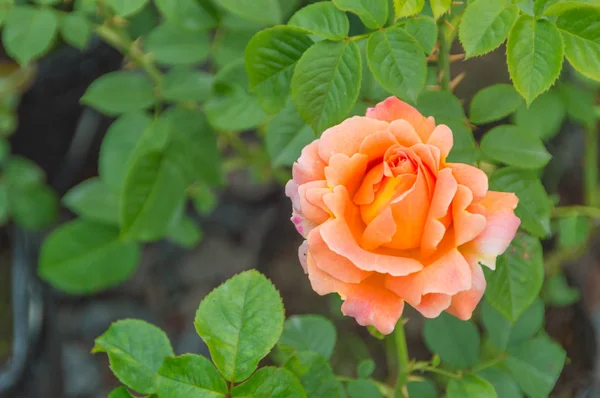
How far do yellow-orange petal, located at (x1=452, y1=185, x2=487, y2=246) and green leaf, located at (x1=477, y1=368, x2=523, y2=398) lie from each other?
30 cm

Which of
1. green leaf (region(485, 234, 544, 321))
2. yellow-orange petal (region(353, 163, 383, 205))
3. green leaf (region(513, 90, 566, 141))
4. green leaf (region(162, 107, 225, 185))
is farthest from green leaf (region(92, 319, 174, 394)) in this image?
green leaf (region(513, 90, 566, 141))

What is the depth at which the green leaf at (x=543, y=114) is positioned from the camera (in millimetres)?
987

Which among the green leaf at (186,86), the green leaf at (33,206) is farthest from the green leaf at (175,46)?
the green leaf at (33,206)

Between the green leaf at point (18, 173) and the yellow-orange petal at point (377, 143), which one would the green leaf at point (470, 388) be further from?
the green leaf at point (18, 173)

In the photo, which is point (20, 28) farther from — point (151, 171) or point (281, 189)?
point (281, 189)

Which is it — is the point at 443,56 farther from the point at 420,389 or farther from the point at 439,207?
the point at 420,389

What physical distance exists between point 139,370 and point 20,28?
597 mm

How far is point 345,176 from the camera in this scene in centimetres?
46

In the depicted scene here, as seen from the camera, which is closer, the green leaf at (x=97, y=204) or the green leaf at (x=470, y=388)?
the green leaf at (x=470, y=388)

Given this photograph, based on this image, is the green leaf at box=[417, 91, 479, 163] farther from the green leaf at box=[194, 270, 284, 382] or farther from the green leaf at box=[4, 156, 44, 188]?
the green leaf at box=[4, 156, 44, 188]

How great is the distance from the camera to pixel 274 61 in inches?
22.7

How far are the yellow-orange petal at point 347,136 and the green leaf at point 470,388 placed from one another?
0.29 metres

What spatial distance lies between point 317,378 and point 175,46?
1.98 ft

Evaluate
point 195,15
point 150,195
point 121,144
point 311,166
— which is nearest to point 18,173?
point 121,144
